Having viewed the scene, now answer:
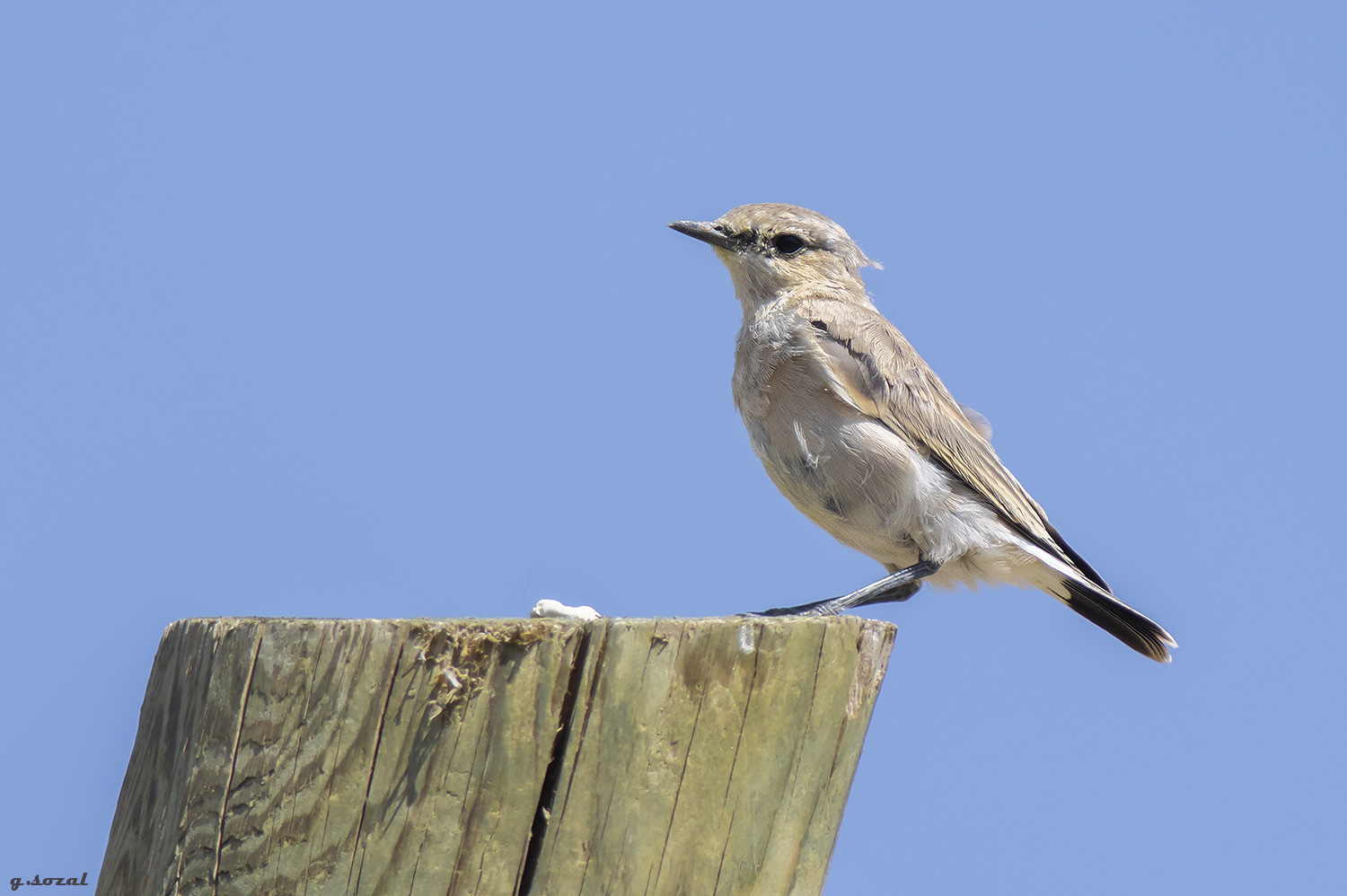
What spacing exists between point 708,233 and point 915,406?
1821mm

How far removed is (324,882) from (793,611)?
9.72 ft

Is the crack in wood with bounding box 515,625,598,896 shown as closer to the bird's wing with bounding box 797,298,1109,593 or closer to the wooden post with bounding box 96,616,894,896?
the wooden post with bounding box 96,616,894,896

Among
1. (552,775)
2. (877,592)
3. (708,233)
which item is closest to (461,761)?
(552,775)

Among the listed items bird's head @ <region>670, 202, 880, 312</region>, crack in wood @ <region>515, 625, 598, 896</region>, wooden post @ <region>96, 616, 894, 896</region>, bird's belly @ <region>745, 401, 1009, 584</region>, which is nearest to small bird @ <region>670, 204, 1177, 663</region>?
bird's belly @ <region>745, 401, 1009, 584</region>

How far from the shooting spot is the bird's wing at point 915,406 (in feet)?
19.7

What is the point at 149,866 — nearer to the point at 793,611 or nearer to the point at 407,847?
the point at 407,847

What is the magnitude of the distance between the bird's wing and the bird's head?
455 mm

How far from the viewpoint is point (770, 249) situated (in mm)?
6969

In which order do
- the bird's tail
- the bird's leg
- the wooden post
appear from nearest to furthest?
1. the wooden post
2. the bird's leg
3. the bird's tail

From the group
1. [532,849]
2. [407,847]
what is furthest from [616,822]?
[407,847]

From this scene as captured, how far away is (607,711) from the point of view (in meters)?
2.76

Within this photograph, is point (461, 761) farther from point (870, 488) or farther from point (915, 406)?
point (915, 406)

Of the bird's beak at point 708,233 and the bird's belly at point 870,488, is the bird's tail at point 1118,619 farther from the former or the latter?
the bird's beak at point 708,233

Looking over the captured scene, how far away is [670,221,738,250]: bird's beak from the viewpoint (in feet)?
22.9
